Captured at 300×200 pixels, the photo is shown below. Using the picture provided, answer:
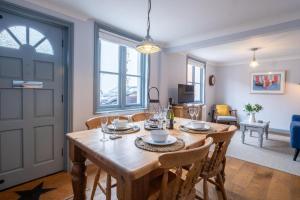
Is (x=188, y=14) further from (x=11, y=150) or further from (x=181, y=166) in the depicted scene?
(x=11, y=150)

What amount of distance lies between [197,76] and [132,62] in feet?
9.29

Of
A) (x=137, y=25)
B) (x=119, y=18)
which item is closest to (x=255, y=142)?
(x=137, y=25)

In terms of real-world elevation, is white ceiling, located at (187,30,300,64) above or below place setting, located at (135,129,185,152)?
above

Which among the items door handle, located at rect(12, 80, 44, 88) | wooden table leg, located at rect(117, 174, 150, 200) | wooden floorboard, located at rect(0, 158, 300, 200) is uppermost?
door handle, located at rect(12, 80, 44, 88)

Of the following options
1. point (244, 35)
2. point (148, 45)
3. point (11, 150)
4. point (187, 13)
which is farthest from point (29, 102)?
point (244, 35)

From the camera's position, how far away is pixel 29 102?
2.14 metres

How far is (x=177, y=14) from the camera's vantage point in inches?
96.3

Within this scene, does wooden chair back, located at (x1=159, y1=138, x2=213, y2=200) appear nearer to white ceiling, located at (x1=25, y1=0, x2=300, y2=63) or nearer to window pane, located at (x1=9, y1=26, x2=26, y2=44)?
white ceiling, located at (x1=25, y1=0, x2=300, y2=63)

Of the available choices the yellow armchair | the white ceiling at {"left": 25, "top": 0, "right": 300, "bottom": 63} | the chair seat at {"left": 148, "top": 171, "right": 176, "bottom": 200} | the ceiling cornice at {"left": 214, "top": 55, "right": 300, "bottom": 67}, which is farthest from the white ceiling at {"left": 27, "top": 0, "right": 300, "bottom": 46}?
the ceiling cornice at {"left": 214, "top": 55, "right": 300, "bottom": 67}

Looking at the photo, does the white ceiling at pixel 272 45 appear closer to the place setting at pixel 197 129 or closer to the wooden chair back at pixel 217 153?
the place setting at pixel 197 129

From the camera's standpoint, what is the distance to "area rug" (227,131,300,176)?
9.19 feet

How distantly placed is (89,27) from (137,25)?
773mm

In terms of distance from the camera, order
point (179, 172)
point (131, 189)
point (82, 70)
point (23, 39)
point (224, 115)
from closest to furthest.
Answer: point (131, 189)
point (179, 172)
point (23, 39)
point (82, 70)
point (224, 115)

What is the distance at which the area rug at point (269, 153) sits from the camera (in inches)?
110
